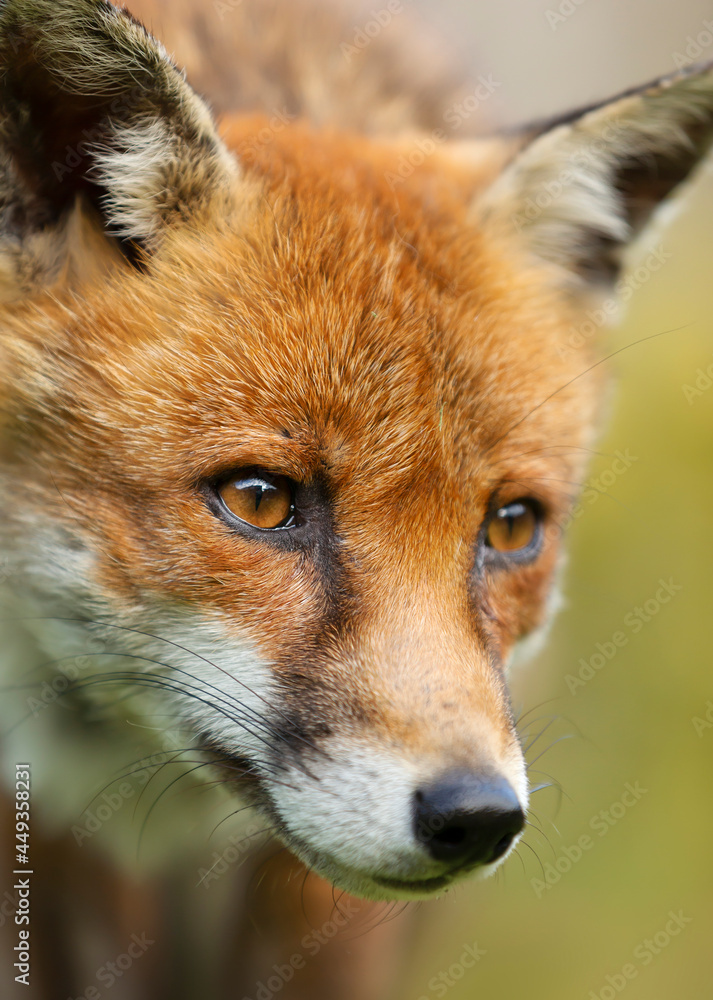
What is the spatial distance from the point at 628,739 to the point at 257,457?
501 centimetres

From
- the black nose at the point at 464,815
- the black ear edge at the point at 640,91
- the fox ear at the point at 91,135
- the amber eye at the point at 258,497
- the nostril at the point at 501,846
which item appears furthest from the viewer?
the black ear edge at the point at 640,91

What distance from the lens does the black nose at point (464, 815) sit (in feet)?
7.47

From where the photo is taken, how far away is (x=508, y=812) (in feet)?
7.68

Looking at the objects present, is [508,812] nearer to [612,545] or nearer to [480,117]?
[480,117]

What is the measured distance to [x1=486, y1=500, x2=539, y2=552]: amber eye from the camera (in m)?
3.24

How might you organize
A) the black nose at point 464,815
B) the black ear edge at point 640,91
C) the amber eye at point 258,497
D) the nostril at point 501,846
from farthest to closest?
the black ear edge at point 640,91
the amber eye at point 258,497
the nostril at point 501,846
the black nose at point 464,815

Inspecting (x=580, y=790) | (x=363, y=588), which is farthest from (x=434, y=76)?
(x=580, y=790)

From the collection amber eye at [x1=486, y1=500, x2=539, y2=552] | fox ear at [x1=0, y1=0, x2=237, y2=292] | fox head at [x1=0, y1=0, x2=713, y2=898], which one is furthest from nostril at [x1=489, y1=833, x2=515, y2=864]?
fox ear at [x1=0, y1=0, x2=237, y2=292]

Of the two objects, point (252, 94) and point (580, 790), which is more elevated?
point (252, 94)

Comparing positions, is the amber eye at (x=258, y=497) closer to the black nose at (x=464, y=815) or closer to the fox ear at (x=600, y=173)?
the black nose at (x=464, y=815)

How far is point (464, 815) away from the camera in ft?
7.48

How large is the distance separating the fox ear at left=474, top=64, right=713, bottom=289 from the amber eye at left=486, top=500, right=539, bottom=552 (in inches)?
45.9

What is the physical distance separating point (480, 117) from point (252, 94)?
71.7 inches


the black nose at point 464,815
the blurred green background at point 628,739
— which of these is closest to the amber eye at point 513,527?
the black nose at point 464,815
